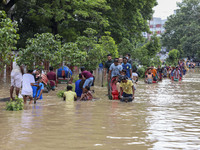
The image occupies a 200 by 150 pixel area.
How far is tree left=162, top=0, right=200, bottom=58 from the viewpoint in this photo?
96.1m

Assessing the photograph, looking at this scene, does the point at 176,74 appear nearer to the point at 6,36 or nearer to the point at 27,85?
the point at 27,85

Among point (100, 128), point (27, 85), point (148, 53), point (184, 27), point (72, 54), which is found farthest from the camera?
point (184, 27)

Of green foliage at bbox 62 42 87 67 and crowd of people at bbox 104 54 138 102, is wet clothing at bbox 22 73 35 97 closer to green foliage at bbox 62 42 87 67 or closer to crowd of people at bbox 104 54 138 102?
crowd of people at bbox 104 54 138 102

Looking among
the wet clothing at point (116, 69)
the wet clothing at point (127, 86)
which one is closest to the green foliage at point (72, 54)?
the wet clothing at point (116, 69)

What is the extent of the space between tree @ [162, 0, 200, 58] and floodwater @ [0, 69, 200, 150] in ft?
278

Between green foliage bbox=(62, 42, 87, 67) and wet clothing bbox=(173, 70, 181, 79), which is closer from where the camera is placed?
green foliage bbox=(62, 42, 87, 67)

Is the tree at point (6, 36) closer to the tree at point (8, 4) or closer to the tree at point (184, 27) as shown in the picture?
the tree at point (8, 4)

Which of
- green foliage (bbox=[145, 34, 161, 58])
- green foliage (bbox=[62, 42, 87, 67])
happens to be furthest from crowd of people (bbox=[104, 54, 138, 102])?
green foliage (bbox=[145, 34, 161, 58])

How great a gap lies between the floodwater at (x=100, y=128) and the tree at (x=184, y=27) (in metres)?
84.7

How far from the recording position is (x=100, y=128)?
9.20 m

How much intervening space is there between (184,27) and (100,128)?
9432 cm

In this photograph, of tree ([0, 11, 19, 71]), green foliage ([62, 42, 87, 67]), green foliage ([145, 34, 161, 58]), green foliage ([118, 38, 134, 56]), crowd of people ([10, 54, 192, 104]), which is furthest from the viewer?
green foliage ([145, 34, 161, 58])

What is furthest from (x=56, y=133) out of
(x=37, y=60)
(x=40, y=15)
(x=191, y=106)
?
(x=40, y=15)

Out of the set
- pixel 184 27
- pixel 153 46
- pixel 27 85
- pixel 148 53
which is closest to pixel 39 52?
pixel 27 85
